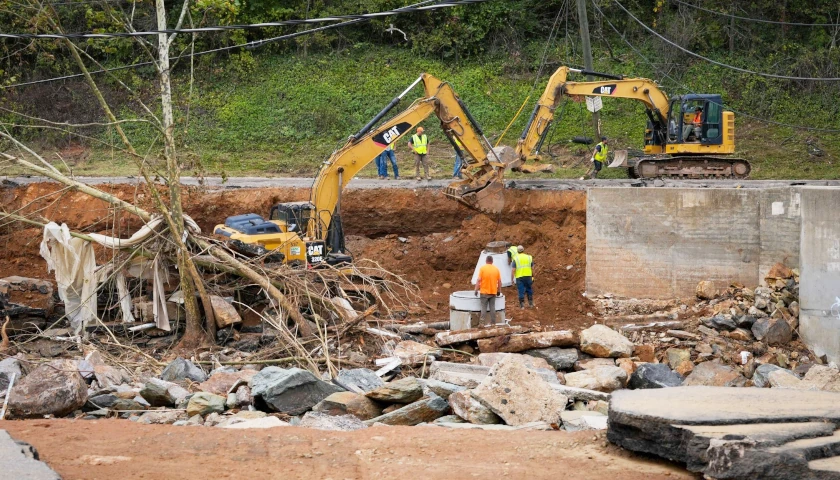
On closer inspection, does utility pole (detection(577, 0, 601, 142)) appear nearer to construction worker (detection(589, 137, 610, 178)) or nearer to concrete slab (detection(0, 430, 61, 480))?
construction worker (detection(589, 137, 610, 178))

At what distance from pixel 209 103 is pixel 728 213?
62.1ft

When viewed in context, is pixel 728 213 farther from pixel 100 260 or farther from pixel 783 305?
pixel 100 260

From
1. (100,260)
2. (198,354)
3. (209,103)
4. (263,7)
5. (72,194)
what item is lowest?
(198,354)

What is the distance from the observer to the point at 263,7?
1350 inches

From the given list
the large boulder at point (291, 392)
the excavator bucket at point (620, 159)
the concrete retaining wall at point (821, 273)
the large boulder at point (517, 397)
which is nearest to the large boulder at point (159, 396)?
the large boulder at point (291, 392)

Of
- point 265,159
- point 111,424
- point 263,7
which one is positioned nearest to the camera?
point 111,424

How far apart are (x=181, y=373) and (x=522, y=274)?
7212 mm

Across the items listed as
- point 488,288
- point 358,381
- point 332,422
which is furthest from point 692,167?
point 332,422

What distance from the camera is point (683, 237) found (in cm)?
1877

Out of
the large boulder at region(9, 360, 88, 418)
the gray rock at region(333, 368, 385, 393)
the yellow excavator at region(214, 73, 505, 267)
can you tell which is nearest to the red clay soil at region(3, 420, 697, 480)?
the large boulder at region(9, 360, 88, 418)

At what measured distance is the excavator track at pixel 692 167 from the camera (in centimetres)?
2331

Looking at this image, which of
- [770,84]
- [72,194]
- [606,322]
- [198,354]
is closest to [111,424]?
[198,354]

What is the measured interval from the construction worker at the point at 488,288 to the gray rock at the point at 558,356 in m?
1.36

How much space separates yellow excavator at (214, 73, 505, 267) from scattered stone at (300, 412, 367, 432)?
260 inches
